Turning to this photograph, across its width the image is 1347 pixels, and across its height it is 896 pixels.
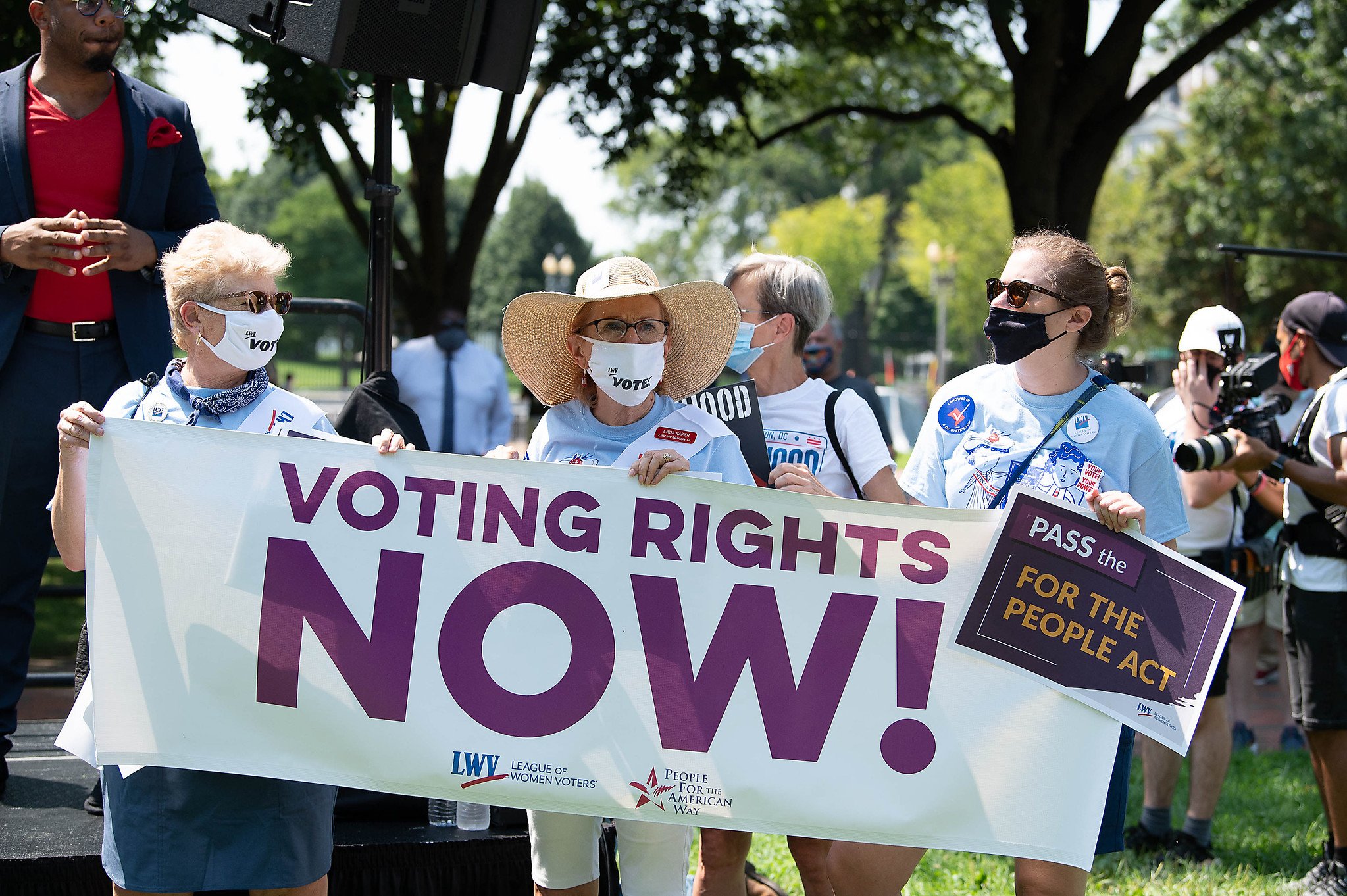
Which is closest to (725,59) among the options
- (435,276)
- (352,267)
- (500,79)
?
(435,276)

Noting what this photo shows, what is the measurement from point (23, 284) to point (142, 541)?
1243mm

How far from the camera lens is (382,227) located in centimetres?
391

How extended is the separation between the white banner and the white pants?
0.70ft

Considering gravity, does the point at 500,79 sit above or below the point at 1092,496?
above

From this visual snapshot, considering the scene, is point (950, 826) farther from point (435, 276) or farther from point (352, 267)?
point (352, 267)

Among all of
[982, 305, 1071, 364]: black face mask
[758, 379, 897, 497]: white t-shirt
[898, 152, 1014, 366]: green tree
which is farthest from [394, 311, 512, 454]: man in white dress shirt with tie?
[898, 152, 1014, 366]: green tree

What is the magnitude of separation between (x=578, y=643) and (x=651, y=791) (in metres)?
0.38

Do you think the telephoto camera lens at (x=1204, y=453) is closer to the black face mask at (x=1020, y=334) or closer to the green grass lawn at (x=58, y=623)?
the black face mask at (x=1020, y=334)

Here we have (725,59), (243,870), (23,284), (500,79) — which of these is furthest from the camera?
(725,59)

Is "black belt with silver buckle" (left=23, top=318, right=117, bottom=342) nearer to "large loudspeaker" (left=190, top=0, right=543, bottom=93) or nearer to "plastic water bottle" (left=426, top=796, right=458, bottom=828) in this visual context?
"large loudspeaker" (left=190, top=0, right=543, bottom=93)

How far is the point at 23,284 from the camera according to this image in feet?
12.0

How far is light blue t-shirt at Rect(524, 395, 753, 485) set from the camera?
3117 mm

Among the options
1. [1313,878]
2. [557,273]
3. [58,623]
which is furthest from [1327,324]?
[557,273]

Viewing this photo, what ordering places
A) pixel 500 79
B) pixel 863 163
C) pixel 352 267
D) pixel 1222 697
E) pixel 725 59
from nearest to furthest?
pixel 500 79 → pixel 1222 697 → pixel 725 59 → pixel 863 163 → pixel 352 267
